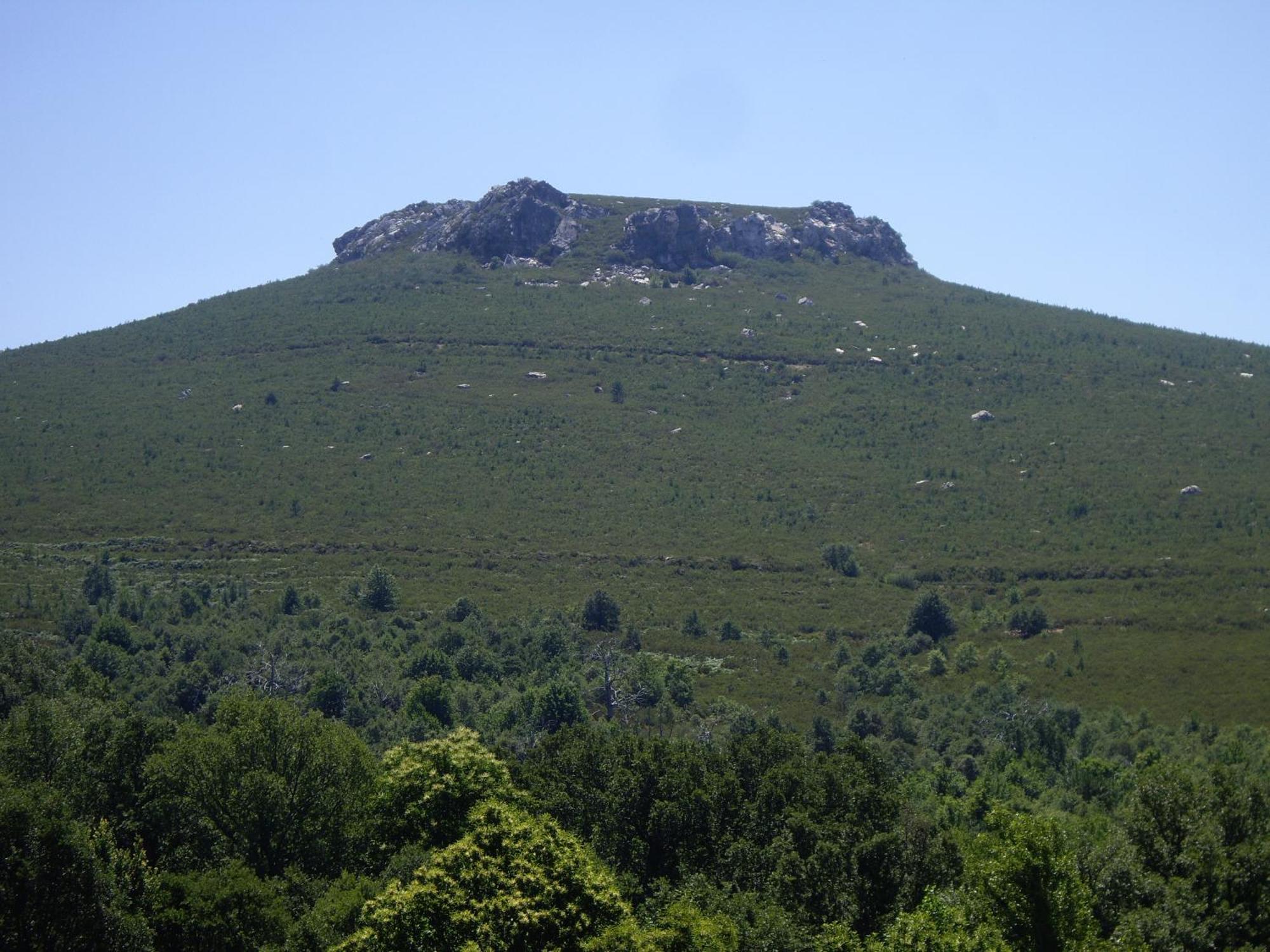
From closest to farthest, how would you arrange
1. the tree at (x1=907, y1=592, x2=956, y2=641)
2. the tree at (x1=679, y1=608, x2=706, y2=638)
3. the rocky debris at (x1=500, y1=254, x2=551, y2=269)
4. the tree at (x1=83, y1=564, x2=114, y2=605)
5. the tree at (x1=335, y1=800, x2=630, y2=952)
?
1. the tree at (x1=335, y1=800, x2=630, y2=952)
2. the tree at (x1=83, y1=564, x2=114, y2=605)
3. the tree at (x1=679, y1=608, x2=706, y2=638)
4. the tree at (x1=907, y1=592, x2=956, y2=641)
5. the rocky debris at (x1=500, y1=254, x2=551, y2=269)

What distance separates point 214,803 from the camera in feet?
143

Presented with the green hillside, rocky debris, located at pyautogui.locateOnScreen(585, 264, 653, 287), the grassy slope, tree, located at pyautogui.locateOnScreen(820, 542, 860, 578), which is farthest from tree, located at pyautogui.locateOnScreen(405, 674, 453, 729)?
rocky debris, located at pyautogui.locateOnScreen(585, 264, 653, 287)

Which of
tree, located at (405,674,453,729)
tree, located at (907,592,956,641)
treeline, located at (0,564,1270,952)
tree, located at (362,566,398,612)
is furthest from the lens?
tree, located at (907,592,956,641)

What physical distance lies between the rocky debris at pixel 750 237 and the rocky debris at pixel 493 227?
10.2m

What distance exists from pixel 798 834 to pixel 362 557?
2452 inches

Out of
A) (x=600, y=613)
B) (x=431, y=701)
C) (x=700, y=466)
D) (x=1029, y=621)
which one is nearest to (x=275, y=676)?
(x=431, y=701)

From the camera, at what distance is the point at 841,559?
333ft

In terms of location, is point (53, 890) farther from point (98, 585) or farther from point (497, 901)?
point (98, 585)

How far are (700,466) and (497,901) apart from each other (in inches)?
3426

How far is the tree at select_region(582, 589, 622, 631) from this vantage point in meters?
91.8

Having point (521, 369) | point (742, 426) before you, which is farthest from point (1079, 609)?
point (521, 369)

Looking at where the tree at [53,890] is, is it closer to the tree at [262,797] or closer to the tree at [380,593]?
the tree at [262,797]

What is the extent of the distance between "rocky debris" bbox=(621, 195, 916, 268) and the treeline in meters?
102

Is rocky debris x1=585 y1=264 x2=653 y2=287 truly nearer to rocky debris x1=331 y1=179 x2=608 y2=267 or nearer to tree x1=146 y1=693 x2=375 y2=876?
rocky debris x1=331 y1=179 x2=608 y2=267
